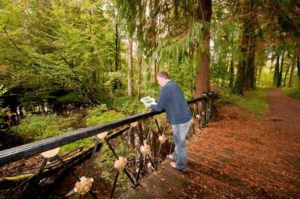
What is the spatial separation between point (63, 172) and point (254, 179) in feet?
14.2

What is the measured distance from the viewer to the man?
2805mm

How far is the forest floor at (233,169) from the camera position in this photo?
2670 mm

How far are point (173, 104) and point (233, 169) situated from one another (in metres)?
1.75

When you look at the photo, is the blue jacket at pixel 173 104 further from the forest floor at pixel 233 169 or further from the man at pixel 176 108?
the forest floor at pixel 233 169

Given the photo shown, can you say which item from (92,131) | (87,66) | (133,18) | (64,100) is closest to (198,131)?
(133,18)

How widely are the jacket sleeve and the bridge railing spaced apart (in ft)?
0.40

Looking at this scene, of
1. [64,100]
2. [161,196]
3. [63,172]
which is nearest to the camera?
[161,196]

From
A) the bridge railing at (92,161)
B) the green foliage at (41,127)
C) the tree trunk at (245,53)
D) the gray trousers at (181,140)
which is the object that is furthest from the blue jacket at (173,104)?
the green foliage at (41,127)

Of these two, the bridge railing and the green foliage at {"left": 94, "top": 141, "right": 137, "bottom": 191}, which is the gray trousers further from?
the green foliage at {"left": 94, "top": 141, "right": 137, "bottom": 191}

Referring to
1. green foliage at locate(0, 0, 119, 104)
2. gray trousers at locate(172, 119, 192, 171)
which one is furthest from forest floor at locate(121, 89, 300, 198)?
green foliage at locate(0, 0, 119, 104)

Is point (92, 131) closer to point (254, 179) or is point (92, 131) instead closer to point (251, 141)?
point (254, 179)

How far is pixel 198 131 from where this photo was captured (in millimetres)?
5453

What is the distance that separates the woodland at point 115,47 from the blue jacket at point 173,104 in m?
2.03

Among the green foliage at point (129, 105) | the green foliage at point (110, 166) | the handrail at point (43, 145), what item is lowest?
the green foliage at point (110, 166)
